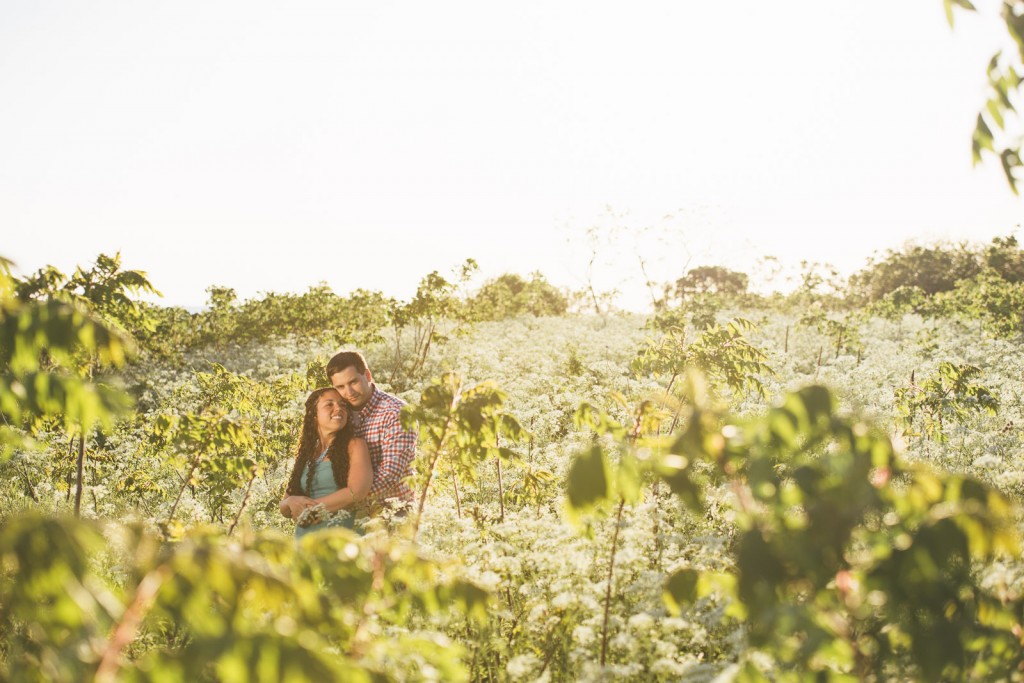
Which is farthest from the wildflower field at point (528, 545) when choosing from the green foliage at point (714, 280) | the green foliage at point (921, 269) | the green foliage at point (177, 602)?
the green foliage at point (714, 280)

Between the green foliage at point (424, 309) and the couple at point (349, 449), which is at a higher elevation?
the green foliage at point (424, 309)

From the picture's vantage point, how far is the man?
4887 millimetres

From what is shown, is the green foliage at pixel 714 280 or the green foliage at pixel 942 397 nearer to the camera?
the green foliage at pixel 942 397

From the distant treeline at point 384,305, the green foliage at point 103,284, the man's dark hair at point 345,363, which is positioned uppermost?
the distant treeline at point 384,305

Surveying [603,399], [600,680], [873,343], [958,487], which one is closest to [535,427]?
[603,399]

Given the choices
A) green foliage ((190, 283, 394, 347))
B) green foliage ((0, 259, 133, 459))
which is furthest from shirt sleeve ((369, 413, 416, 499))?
green foliage ((190, 283, 394, 347))

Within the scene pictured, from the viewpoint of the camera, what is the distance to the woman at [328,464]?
4773mm

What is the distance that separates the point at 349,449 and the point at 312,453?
17.1 inches

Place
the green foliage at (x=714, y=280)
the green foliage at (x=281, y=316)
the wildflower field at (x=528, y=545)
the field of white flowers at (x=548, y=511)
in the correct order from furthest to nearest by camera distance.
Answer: the green foliage at (x=714, y=280) < the green foliage at (x=281, y=316) < the field of white flowers at (x=548, y=511) < the wildflower field at (x=528, y=545)

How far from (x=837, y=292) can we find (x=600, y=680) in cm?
4329

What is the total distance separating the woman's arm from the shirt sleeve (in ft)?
0.30

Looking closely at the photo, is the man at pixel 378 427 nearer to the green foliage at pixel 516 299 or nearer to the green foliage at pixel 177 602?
the green foliage at pixel 177 602

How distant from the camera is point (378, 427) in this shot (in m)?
5.00

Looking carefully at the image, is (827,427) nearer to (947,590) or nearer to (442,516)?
(947,590)
